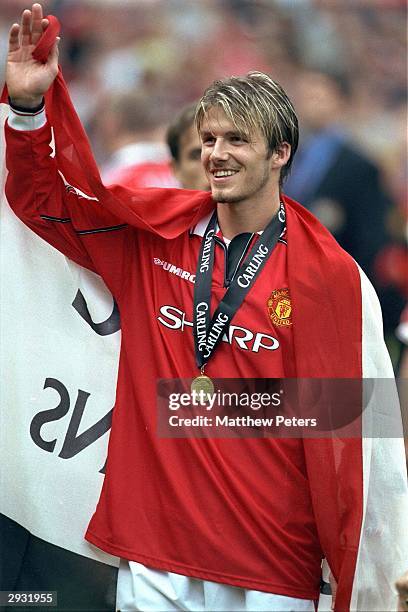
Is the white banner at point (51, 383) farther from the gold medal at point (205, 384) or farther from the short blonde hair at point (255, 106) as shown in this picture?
the short blonde hair at point (255, 106)

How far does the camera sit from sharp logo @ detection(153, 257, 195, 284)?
4.23 metres

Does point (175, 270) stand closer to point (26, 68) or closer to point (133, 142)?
point (26, 68)

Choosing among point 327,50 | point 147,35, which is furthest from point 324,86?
point 147,35

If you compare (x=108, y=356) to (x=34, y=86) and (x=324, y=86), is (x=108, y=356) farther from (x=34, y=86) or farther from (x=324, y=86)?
(x=324, y=86)

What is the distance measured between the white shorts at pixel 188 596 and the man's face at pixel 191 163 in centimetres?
223

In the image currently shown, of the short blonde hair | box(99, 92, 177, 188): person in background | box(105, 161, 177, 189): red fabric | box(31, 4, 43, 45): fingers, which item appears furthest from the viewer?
box(99, 92, 177, 188): person in background

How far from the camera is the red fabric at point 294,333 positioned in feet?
13.5

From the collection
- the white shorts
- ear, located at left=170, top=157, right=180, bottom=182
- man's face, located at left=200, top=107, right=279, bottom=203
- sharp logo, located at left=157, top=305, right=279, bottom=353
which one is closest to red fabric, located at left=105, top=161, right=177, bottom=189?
ear, located at left=170, top=157, right=180, bottom=182

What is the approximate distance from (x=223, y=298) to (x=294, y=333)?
26 centimetres

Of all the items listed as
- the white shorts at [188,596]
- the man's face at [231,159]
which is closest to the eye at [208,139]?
the man's face at [231,159]

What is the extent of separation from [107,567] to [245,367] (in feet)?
3.03

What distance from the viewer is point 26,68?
4137mm

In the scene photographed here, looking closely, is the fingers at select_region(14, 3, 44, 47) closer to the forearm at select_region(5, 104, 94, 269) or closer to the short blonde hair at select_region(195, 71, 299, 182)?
the forearm at select_region(5, 104, 94, 269)

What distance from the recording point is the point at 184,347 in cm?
420
